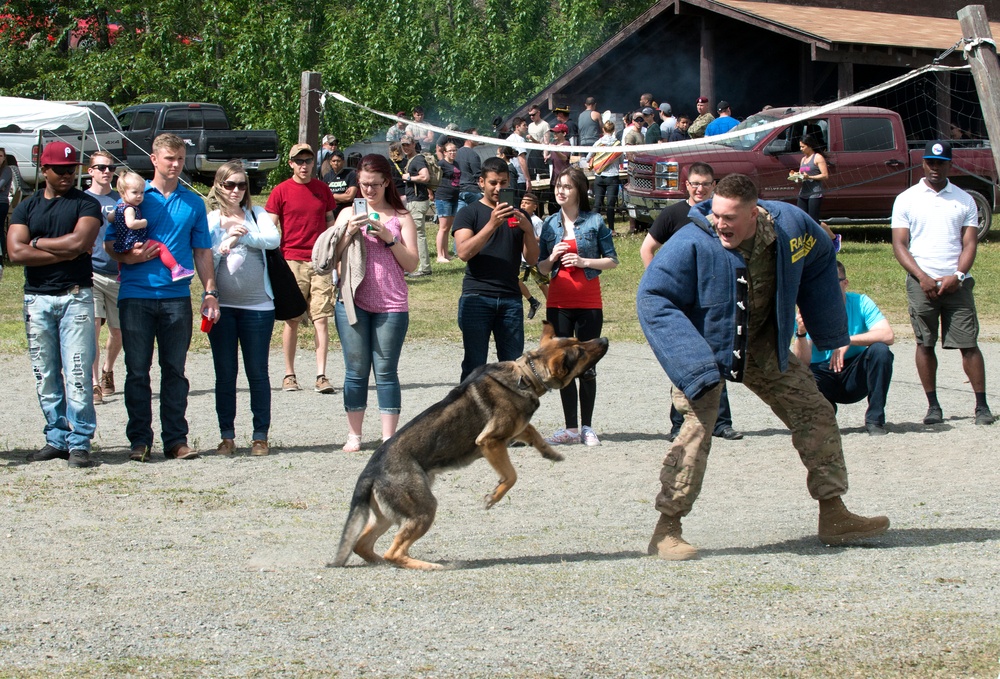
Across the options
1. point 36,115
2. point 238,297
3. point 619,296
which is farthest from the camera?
point 36,115

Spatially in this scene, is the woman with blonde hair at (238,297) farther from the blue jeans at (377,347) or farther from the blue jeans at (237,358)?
the blue jeans at (377,347)

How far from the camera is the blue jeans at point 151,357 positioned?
7.88 meters

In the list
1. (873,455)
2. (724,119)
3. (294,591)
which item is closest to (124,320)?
(294,591)

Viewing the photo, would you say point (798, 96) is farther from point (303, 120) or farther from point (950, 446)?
point (950, 446)

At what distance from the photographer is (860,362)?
28.2 ft

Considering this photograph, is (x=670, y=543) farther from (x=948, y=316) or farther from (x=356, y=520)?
(x=948, y=316)

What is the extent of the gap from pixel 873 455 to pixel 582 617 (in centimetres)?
419

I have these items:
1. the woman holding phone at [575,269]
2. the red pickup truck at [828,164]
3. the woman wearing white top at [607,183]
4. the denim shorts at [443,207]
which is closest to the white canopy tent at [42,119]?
the denim shorts at [443,207]

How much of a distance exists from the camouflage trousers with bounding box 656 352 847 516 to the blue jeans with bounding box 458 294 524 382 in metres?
2.70

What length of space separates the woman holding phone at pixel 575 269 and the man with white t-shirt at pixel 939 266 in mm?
2364

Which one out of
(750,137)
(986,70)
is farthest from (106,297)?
(750,137)

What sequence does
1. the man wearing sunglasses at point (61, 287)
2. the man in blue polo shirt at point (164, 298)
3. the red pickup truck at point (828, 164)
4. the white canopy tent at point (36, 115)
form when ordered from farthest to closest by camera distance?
the white canopy tent at point (36, 115) → the red pickup truck at point (828, 164) → the man in blue polo shirt at point (164, 298) → the man wearing sunglasses at point (61, 287)

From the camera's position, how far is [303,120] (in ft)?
39.7

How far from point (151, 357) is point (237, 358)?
57 centimetres
